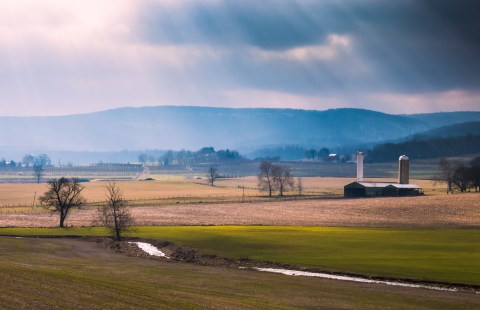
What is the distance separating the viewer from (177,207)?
12888 cm

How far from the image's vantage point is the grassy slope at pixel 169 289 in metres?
33.0

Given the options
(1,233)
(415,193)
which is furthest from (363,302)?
(415,193)

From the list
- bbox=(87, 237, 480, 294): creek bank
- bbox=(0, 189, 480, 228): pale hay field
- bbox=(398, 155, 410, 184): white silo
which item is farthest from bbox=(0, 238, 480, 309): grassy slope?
bbox=(398, 155, 410, 184): white silo

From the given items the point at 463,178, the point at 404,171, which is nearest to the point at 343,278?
the point at 463,178

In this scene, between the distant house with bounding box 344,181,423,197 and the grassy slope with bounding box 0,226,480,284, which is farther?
the distant house with bounding box 344,181,423,197

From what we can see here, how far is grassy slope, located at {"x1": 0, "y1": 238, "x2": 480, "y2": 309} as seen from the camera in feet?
108

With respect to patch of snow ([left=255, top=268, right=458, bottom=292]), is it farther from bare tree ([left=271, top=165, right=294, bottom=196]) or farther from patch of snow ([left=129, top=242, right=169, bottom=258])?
bare tree ([left=271, top=165, right=294, bottom=196])

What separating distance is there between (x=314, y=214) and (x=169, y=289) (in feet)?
239

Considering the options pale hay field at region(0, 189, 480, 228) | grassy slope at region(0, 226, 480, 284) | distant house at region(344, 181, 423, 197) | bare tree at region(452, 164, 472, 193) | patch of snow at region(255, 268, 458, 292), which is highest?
bare tree at region(452, 164, 472, 193)

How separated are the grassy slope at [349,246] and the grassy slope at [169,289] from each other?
619 cm

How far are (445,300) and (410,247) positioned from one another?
23.9 meters

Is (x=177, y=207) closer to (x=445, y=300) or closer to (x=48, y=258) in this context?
(x=48, y=258)

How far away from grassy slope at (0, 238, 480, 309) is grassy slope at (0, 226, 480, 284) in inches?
244

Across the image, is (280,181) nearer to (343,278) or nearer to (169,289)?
(343,278)
